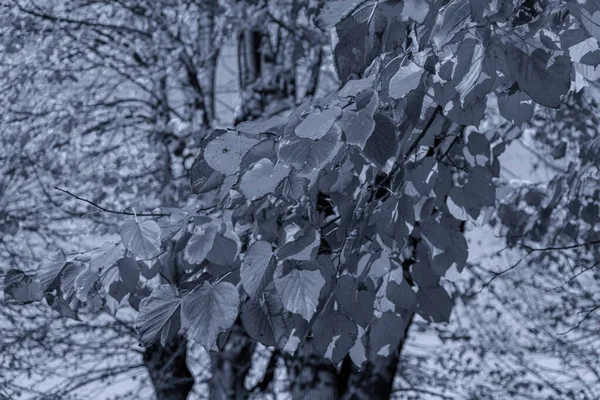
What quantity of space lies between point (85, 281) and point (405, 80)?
5.10 feet

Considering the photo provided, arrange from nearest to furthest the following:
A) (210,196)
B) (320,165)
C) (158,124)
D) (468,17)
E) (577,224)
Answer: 1. (320,165)
2. (468,17)
3. (577,224)
4. (210,196)
5. (158,124)

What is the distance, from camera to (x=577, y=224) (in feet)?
16.4

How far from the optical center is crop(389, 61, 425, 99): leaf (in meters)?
2.02

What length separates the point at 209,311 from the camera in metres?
2.18

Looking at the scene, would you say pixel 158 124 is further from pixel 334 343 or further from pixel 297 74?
pixel 334 343

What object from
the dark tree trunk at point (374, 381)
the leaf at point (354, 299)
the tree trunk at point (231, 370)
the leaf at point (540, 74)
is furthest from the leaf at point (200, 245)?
the tree trunk at point (231, 370)

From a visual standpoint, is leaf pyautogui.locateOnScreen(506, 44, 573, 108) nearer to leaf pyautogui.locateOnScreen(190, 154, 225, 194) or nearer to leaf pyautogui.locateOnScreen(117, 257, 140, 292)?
leaf pyautogui.locateOnScreen(190, 154, 225, 194)

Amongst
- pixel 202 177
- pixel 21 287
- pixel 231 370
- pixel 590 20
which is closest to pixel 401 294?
pixel 202 177

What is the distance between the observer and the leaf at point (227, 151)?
7.34ft

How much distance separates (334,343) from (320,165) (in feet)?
3.53

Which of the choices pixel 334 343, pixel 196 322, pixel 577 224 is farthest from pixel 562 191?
pixel 196 322

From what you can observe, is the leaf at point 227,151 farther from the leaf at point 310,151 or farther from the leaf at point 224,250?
the leaf at point 224,250

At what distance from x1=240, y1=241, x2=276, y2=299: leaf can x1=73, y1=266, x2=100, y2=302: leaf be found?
89 centimetres

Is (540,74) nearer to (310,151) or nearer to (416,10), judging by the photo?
(416,10)
